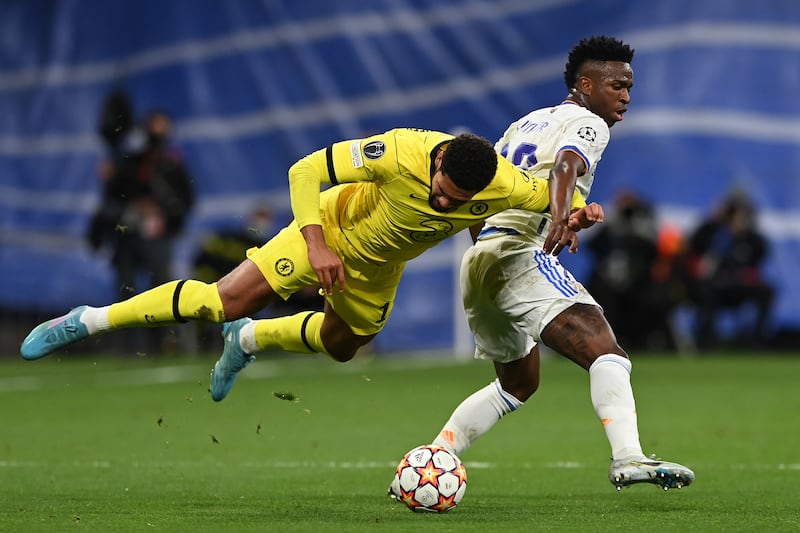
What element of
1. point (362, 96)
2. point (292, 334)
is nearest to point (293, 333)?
point (292, 334)

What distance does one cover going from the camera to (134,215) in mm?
16562

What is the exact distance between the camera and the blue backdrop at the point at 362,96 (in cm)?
1803

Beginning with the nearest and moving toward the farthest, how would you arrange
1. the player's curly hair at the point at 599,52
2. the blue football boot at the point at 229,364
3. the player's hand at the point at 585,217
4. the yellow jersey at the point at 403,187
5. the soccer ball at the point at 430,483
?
the soccer ball at the point at 430,483
the player's hand at the point at 585,217
the yellow jersey at the point at 403,187
the player's curly hair at the point at 599,52
the blue football boot at the point at 229,364

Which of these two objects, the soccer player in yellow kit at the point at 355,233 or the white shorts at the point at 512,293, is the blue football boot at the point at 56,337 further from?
the white shorts at the point at 512,293

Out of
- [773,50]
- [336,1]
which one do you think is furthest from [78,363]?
[773,50]

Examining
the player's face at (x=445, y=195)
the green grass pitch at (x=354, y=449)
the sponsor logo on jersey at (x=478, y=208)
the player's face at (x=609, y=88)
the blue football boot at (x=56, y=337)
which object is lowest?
the green grass pitch at (x=354, y=449)

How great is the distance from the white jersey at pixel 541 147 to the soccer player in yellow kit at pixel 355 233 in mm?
320

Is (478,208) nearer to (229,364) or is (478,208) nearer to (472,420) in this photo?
(472,420)

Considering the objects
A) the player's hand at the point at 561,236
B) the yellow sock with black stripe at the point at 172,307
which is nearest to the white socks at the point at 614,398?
the player's hand at the point at 561,236

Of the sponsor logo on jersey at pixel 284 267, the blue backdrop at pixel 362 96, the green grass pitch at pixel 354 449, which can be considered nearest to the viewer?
the green grass pitch at pixel 354 449

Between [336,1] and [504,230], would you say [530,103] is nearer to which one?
[336,1]

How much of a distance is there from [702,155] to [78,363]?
25.2 ft

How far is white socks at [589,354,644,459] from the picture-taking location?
274 inches

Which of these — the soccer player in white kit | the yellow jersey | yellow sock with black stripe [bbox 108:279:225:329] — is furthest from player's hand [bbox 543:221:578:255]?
yellow sock with black stripe [bbox 108:279:225:329]
